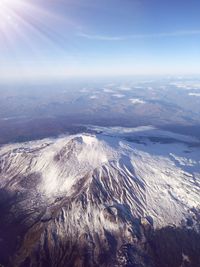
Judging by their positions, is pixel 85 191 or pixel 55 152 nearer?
pixel 85 191

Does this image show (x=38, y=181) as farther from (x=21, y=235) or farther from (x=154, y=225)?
(x=154, y=225)

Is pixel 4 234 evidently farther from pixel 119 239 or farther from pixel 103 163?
pixel 103 163

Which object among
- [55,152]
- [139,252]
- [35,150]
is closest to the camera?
[139,252]

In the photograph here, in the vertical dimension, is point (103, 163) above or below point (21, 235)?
above

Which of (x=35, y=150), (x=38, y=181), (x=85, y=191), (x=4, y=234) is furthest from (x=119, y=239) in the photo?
(x=35, y=150)

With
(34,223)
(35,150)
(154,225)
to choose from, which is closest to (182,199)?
(154,225)

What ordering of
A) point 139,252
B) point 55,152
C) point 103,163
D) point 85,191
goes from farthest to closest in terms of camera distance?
point 55,152 → point 103,163 → point 85,191 → point 139,252
